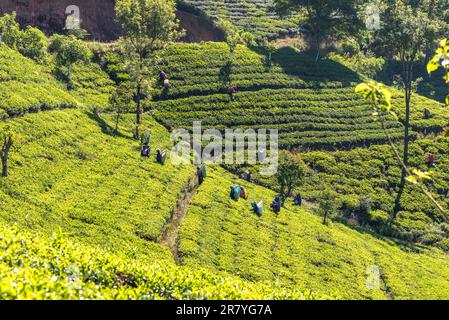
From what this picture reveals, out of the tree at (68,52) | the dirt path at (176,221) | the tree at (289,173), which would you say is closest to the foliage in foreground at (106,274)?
the dirt path at (176,221)

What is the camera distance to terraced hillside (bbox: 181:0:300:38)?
98.5 meters

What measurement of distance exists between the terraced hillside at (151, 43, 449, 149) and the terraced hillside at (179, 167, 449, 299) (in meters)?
17.1

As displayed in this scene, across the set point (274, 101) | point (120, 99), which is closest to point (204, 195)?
point (120, 99)

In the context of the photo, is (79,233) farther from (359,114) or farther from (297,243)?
(359,114)

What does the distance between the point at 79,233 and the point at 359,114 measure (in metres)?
49.3

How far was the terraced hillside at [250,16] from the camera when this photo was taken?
323ft

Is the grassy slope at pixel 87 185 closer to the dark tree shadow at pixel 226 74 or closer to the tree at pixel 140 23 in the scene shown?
the tree at pixel 140 23

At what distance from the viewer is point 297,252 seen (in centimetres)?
3906

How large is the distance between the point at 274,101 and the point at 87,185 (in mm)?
36820

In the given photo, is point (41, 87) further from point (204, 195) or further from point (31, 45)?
point (204, 195)

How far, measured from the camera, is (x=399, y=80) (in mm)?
95812

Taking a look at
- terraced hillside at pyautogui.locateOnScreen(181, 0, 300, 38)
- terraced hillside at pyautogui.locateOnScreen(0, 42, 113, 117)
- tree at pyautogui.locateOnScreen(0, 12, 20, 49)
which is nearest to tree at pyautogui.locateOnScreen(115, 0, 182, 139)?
terraced hillside at pyautogui.locateOnScreen(0, 42, 113, 117)

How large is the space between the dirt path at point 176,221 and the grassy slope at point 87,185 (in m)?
0.67

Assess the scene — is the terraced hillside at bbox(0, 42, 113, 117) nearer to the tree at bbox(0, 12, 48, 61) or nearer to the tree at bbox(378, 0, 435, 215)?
the tree at bbox(0, 12, 48, 61)
